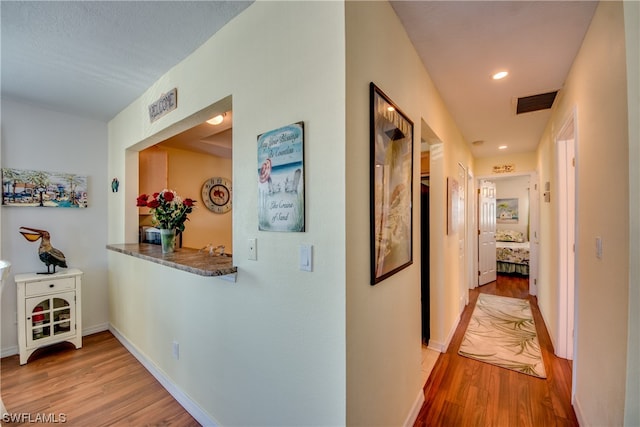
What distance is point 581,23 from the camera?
1534 mm

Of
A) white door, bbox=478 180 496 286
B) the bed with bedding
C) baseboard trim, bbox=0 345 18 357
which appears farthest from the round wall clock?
the bed with bedding

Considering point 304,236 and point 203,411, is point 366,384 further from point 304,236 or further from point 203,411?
point 203,411

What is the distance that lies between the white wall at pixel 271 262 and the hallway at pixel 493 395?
3.72 feet

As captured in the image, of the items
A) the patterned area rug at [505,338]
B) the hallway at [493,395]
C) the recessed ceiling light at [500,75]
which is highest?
the recessed ceiling light at [500,75]

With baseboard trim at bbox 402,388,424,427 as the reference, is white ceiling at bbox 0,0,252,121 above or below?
above

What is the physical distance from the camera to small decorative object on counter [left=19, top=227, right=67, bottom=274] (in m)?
2.56

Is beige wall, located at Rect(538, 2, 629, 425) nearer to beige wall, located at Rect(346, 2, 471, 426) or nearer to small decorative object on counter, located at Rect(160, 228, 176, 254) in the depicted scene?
beige wall, located at Rect(346, 2, 471, 426)

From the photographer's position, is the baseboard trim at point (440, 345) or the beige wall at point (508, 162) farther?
the beige wall at point (508, 162)

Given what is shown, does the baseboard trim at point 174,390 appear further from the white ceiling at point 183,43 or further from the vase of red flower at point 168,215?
the white ceiling at point 183,43

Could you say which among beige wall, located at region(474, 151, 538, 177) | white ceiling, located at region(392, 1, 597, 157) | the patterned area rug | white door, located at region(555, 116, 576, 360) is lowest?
the patterned area rug

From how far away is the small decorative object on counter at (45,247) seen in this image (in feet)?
8.39

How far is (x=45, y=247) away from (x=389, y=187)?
329 centimetres

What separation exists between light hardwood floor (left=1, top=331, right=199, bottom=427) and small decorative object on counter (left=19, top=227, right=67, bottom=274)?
0.90 meters

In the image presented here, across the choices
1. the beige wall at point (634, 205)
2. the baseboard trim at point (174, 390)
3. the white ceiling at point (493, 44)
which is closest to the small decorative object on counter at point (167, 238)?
the baseboard trim at point (174, 390)
